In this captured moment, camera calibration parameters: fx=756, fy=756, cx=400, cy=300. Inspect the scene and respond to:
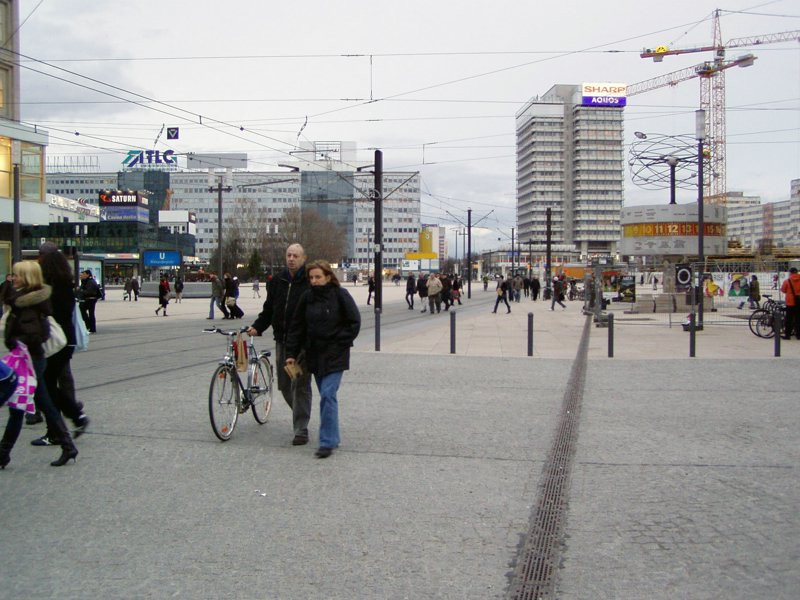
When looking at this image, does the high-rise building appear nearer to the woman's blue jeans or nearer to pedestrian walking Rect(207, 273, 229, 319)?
pedestrian walking Rect(207, 273, 229, 319)

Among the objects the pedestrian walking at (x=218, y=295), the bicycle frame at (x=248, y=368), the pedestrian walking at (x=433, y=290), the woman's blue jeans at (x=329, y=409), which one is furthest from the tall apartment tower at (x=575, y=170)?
the woman's blue jeans at (x=329, y=409)

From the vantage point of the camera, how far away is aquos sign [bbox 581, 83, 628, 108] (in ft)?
508

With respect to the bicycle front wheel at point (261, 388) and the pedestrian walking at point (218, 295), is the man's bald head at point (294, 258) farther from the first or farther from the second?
the pedestrian walking at point (218, 295)

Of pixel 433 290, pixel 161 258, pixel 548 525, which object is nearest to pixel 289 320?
pixel 548 525

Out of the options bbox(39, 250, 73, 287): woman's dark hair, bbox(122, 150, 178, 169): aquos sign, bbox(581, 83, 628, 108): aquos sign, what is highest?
bbox(581, 83, 628, 108): aquos sign

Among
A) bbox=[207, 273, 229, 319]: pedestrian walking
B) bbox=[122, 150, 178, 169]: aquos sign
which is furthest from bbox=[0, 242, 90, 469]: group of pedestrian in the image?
bbox=[122, 150, 178, 169]: aquos sign

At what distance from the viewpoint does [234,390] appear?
740cm

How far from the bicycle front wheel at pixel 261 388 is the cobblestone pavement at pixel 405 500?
0.70 ft

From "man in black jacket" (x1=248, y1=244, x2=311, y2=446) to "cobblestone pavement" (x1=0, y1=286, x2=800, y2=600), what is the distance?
1.12 ft

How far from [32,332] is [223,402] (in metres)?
1.85

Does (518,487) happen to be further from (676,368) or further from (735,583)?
(676,368)

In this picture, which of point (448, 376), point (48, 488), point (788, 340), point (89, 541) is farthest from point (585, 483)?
point (788, 340)

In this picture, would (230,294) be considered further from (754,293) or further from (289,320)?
(289,320)

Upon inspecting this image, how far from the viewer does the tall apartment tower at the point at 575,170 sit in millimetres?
164625
